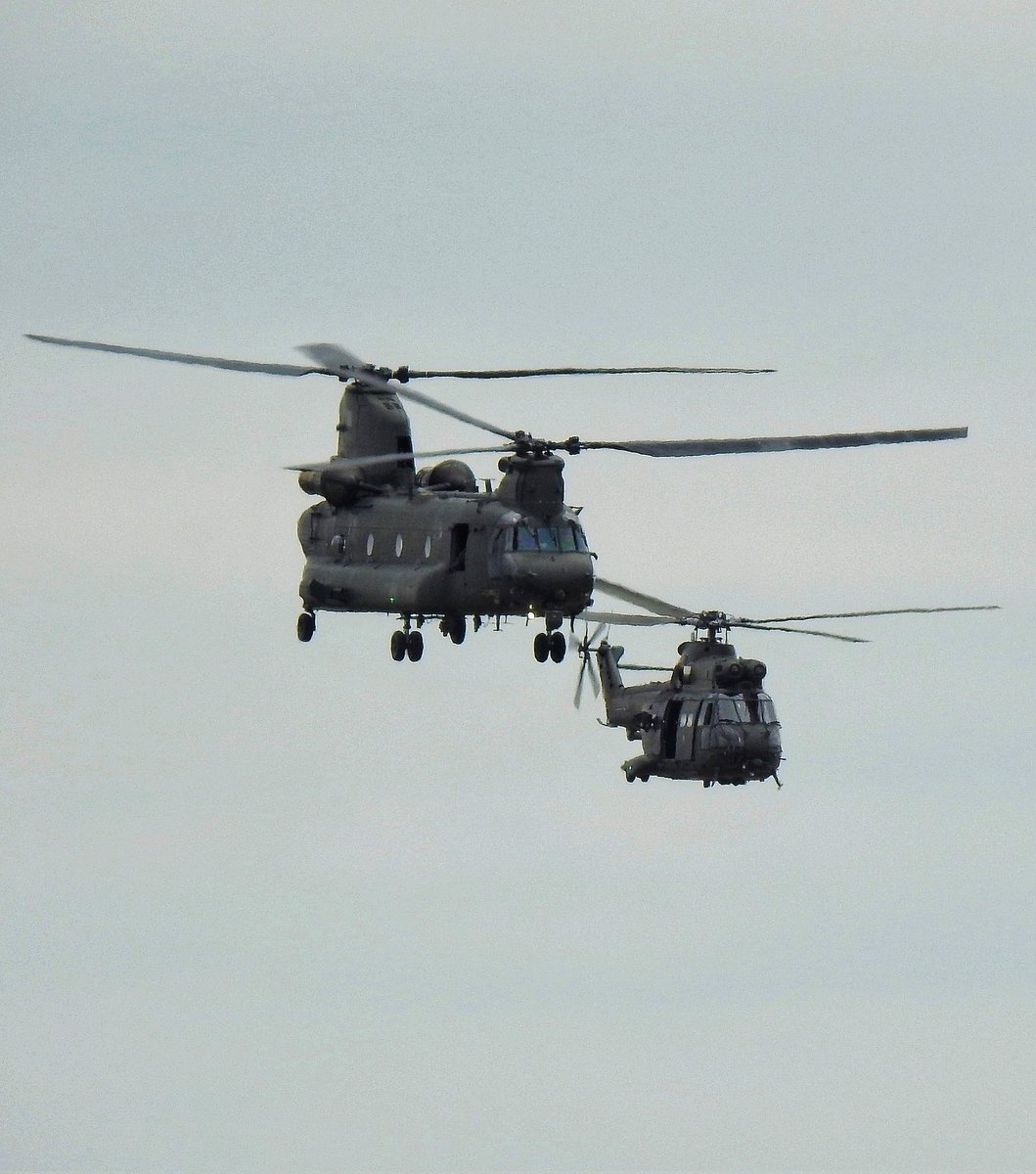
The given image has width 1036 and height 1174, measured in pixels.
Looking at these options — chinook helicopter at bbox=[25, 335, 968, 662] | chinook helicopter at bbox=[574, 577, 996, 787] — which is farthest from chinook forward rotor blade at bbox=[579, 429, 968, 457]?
chinook helicopter at bbox=[574, 577, 996, 787]

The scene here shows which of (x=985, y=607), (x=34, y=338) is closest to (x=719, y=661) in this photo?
(x=985, y=607)

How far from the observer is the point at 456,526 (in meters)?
79.9

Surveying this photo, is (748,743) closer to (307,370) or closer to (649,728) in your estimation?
(649,728)

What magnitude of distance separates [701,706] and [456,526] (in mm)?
21248

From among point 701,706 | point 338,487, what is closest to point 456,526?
point 338,487

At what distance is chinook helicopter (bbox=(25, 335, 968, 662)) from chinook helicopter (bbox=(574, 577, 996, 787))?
15.4 metres

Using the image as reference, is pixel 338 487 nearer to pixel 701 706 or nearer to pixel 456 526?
pixel 456 526

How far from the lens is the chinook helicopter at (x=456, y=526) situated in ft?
257

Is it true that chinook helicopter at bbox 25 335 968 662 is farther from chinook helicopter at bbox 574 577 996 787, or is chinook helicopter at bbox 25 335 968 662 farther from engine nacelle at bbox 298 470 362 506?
chinook helicopter at bbox 574 577 996 787

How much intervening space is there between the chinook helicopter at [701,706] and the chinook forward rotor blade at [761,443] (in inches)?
608

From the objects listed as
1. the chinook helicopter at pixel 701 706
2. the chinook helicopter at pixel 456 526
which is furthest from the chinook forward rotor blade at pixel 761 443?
the chinook helicopter at pixel 701 706

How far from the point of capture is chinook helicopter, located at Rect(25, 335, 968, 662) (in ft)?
257

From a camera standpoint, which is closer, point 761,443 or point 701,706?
point 761,443

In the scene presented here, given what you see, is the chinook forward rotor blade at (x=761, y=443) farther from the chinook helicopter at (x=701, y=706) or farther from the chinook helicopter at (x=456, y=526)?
the chinook helicopter at (x=701, y=706)
